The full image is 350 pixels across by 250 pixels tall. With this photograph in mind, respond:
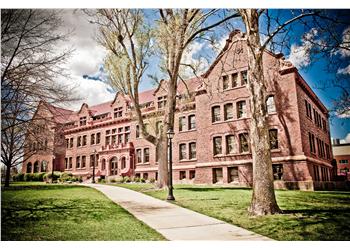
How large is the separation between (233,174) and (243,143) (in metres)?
1.33

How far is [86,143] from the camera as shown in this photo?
56.6ft

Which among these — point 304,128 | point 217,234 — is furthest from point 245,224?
point 304,128

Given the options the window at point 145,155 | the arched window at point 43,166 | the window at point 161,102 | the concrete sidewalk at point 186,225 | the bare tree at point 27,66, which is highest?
the window at point 161,102

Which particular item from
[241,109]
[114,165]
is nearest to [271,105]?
[241,109]

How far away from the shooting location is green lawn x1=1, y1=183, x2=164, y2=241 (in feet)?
12.2

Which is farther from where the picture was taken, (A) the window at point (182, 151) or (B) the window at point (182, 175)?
(A) the window at point (182, 151)

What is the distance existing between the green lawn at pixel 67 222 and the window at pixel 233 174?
728 cm

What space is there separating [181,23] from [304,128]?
6601 millimetres

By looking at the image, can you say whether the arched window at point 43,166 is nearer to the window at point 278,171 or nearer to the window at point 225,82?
the window at point 225,82

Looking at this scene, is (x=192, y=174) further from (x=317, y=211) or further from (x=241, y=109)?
(x=317, y=211)

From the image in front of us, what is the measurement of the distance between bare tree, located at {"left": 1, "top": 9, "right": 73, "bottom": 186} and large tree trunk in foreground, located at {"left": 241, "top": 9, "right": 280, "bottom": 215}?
3.56 m

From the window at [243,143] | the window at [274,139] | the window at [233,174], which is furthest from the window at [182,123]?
the window at [274,139]

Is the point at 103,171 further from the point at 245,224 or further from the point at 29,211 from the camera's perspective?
the point at 245,224

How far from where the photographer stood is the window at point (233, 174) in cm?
1168
